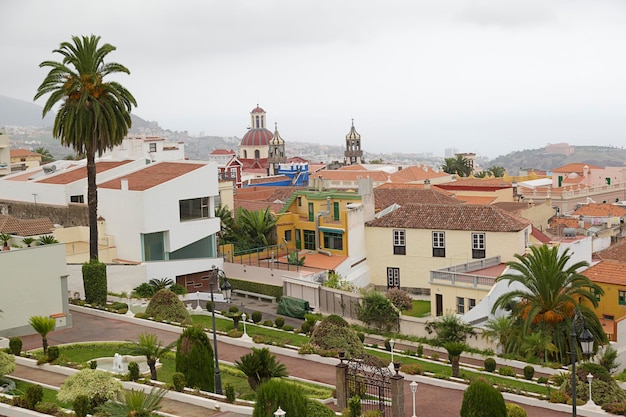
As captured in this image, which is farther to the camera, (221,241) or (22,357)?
(221,241)

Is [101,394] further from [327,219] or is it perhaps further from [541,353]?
[327,219]

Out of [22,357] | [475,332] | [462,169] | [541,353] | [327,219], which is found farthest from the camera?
[462,169]

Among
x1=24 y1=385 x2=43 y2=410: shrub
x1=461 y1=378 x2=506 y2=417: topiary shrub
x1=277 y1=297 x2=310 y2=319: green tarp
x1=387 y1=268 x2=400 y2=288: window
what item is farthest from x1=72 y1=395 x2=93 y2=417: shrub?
x1=387 y1=268 x2=400 y2=288: window

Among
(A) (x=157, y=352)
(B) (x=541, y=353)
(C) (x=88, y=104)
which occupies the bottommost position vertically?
(B) (x=541, y=353)

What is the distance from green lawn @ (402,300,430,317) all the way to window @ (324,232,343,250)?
6.56 metres

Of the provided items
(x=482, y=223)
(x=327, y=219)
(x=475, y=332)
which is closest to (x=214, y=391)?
(x=475, y=332)

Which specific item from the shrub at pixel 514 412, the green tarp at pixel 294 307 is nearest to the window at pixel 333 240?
the green tarp at pixel 294 307

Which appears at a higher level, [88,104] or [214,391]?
[88,104]

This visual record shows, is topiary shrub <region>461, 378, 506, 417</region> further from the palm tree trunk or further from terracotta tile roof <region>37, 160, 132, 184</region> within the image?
terracotta tile roof <region>37, 160, 132, 184</region>

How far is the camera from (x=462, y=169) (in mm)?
117000

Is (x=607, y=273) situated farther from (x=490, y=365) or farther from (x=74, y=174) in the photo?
(x=74, y=174)

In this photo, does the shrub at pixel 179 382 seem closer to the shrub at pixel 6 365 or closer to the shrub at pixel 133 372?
the shrub at pixel 133 372

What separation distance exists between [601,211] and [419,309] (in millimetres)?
28353

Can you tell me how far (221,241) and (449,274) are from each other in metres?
19.2
